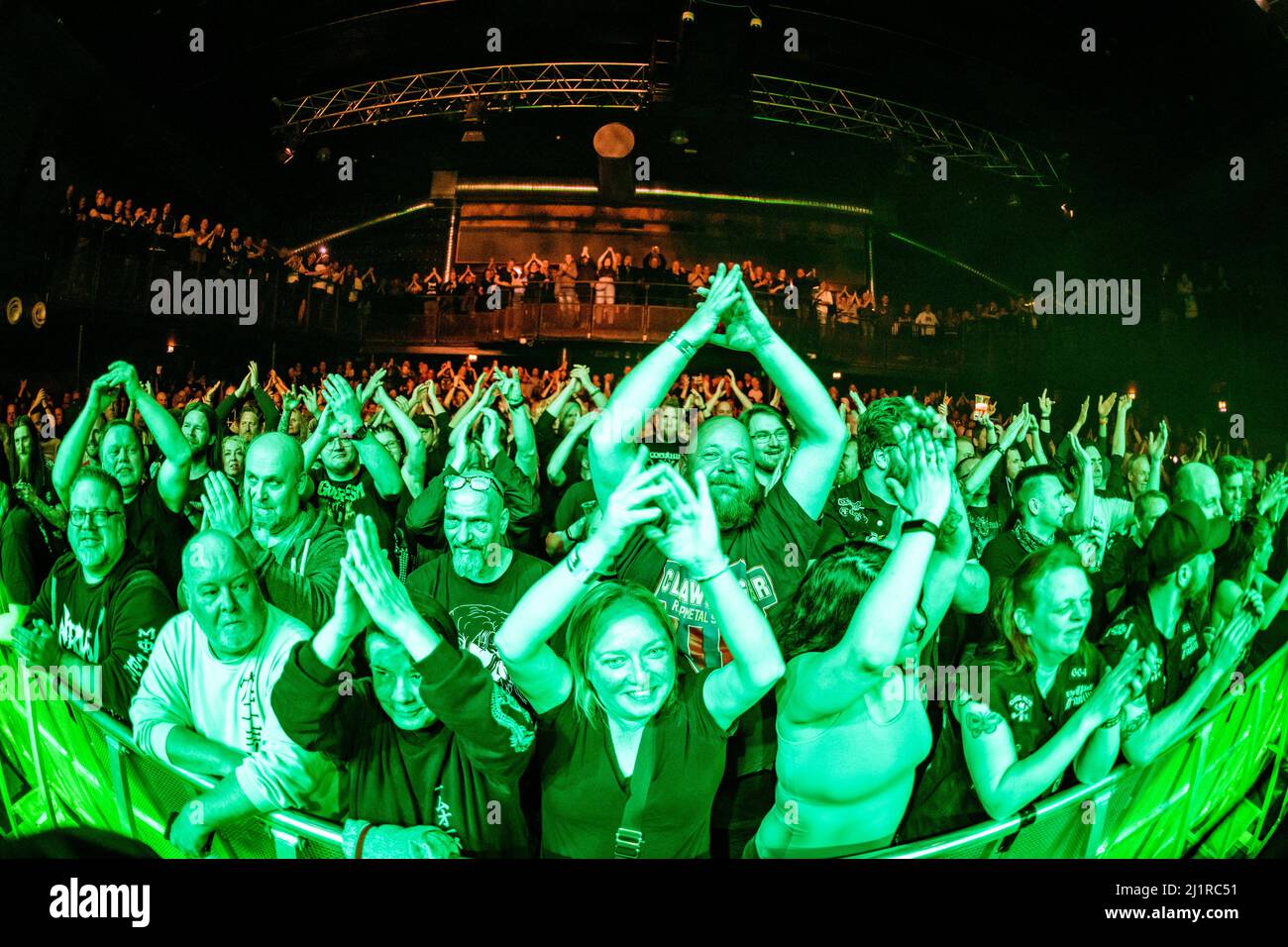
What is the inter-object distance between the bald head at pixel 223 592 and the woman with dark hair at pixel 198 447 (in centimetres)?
85

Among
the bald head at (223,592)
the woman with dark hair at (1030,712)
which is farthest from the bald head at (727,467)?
the bald head at (223,592)

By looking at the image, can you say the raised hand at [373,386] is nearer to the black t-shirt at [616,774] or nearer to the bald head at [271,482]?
the bald head at [271,482]

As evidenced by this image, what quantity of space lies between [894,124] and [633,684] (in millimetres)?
3203

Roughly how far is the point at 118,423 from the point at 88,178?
2.03m

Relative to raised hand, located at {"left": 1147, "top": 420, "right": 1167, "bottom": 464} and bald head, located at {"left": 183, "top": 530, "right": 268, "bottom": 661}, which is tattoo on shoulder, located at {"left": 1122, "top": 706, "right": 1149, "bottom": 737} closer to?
raised hand, located at {"left": 1147, "top": 420, "right": 1167, "bottom": 464}

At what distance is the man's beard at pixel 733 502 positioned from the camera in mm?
3180

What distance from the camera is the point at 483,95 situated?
4.52 metres

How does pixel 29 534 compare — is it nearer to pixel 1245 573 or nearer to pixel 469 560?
pixel 469 560

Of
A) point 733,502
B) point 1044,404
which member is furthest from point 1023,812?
point 1044,404

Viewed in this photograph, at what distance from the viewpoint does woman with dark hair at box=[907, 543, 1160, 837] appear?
3.13m

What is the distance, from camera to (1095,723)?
123 inches
